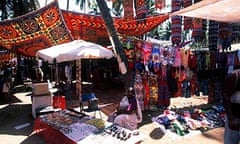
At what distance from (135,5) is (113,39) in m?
4.33

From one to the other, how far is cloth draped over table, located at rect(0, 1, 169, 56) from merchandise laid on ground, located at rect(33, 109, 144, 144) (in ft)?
14.6

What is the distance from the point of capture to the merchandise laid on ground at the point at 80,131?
15.7ft

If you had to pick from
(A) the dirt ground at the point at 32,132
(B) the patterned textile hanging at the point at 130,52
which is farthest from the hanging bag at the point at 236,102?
(B) the patterned textile hanging at the point at 130,52

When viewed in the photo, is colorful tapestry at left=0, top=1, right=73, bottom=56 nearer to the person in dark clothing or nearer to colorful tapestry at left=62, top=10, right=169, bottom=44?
colorful tapestry at left=62, top=10, right=169, bottom=44

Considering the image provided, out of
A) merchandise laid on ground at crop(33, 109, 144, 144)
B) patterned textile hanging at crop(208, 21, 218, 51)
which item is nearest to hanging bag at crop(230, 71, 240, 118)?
merchandise laid on ground at crop(33, 109, 144, 144)

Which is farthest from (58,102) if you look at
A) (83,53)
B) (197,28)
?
(197,28)

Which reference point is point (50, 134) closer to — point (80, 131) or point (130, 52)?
point (80, 131)

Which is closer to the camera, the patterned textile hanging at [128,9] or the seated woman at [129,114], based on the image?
the seated woman at [129,114]

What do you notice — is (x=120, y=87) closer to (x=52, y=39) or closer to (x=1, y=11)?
(x=52, y=39)

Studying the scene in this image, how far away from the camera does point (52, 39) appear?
1066 cm

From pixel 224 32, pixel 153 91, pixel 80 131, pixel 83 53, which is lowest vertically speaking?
pixel 80 131

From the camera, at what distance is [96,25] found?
1088cm

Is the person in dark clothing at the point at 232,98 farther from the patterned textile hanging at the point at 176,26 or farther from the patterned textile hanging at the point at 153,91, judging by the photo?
the patterned textile hanging at the point at 176,26

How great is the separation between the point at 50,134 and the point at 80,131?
95 centimetres
